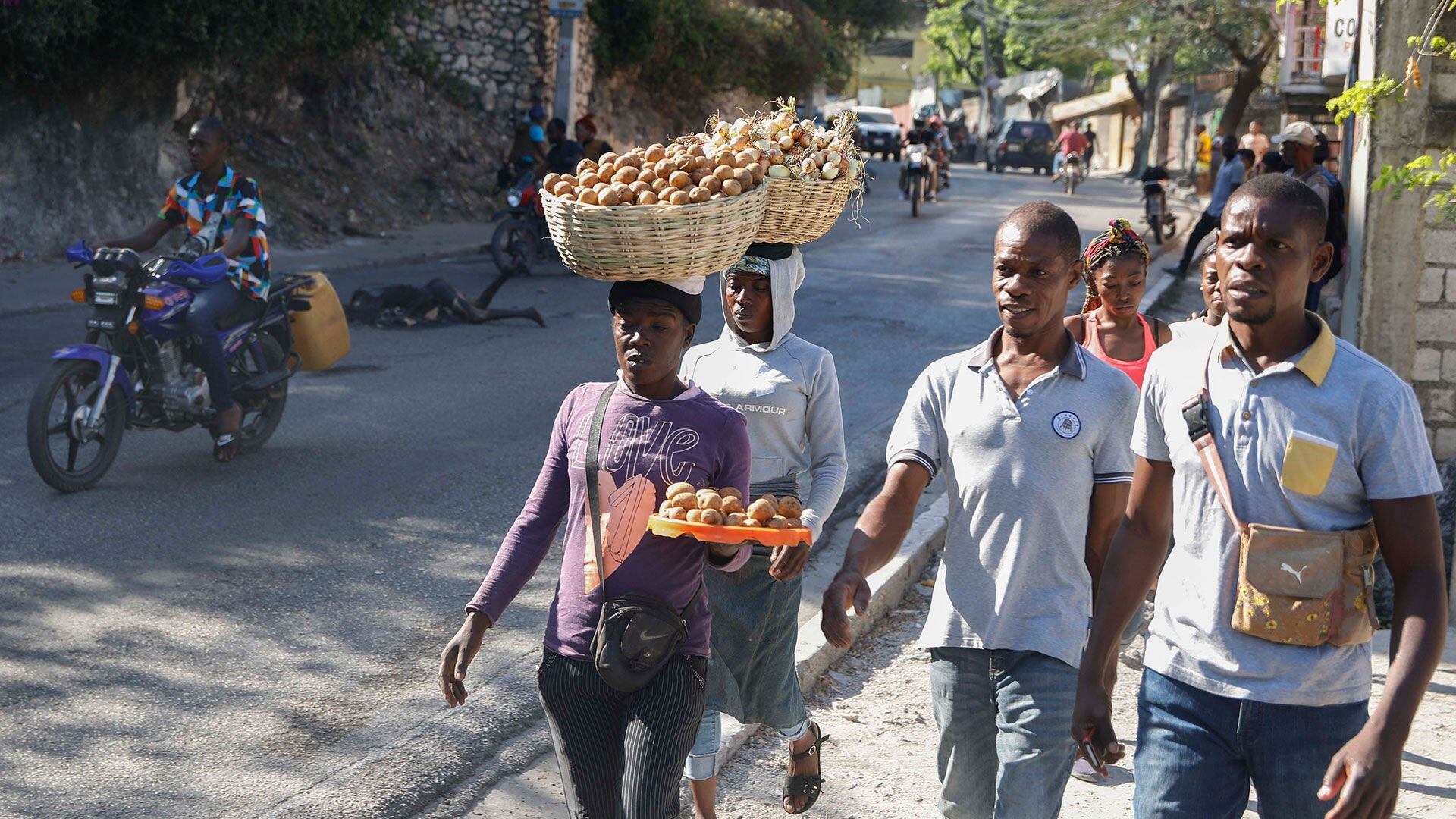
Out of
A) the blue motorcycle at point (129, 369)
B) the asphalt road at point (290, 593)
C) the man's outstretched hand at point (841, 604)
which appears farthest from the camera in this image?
the blue motorcycle at point (129, 369)

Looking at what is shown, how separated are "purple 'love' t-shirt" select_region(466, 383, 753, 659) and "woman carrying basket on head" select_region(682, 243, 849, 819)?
1.93ft

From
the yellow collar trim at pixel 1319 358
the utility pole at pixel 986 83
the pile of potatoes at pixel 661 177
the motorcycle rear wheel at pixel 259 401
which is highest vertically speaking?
the utility pole at pixel 986 83

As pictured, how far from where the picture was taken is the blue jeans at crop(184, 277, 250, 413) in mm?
7656

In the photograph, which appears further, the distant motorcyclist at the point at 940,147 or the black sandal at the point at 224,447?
the distant motorcyclist at the point at 940,147

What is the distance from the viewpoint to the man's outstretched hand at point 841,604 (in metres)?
3.04

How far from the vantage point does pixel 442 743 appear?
4.53m

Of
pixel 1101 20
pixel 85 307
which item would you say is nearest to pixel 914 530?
pixel 85 307

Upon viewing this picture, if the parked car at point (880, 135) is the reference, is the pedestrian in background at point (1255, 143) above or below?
below

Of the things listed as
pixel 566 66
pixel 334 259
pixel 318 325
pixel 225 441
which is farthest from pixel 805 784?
pixel 566 66

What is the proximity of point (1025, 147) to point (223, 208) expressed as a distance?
3954 cm

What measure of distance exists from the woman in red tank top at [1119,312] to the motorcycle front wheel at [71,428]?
16.3ft

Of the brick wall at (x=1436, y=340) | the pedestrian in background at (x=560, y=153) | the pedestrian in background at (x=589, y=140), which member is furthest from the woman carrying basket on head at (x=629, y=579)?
the pedestrian in background at (x=560, y=153)

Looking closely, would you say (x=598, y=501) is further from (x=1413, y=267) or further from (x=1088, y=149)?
(x=1088, y=149)

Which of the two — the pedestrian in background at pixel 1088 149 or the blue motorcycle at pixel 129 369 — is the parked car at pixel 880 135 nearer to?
the pedestrian in background at pixel 1088 149
